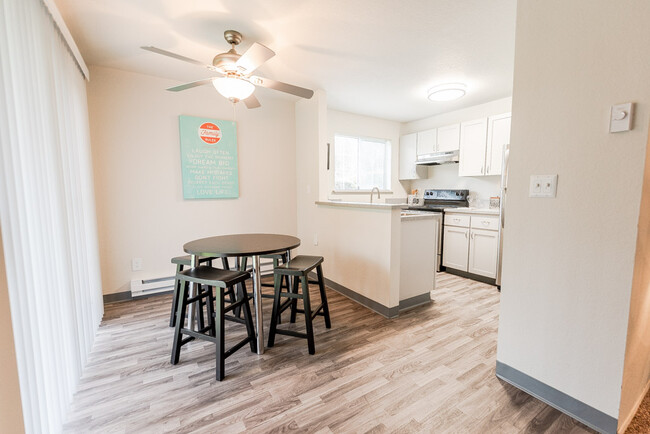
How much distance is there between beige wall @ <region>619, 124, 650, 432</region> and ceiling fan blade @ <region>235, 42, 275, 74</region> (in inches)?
77.6

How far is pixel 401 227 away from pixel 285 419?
1753 millimetres

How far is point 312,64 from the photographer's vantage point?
2.62 metres

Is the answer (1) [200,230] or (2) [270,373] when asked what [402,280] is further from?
(1) [200,230]

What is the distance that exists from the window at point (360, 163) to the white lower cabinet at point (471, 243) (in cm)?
141

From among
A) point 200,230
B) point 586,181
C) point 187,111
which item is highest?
point 187,111

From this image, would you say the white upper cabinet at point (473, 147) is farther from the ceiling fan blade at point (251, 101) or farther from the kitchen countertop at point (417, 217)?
the ceiling fan blade at point (251, 101)

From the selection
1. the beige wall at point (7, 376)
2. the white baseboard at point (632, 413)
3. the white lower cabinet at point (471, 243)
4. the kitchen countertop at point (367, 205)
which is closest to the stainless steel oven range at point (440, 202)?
the white lower cabinet at point (471, 243)

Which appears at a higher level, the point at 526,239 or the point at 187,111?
the point at 187,111

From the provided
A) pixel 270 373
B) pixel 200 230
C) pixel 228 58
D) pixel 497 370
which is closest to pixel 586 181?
pixel 497 370

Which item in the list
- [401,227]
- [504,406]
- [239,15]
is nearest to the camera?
[504,406]

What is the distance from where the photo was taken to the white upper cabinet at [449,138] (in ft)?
13.1

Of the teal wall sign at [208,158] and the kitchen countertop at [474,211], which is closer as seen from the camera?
the teal wall sign at [208,158]

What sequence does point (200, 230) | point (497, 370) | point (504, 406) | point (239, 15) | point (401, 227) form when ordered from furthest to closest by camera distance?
point (200, 230) < point (401, 227) < point (239, 15) < point (497, 370) < point (504, 406)

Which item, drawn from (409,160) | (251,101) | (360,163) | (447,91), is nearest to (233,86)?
(251,101)
